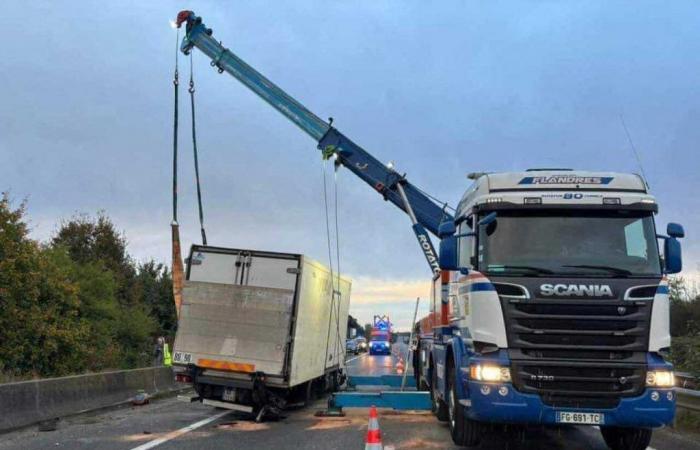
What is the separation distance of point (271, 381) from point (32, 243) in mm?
7691

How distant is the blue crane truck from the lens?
24.5 ft

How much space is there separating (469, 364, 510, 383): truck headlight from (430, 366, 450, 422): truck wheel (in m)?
3.62

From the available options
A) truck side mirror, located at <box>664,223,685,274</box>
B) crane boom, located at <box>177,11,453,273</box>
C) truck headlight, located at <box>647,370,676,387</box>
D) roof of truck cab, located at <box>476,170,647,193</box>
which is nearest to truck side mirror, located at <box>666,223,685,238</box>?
truck side mirror, located at <box>664,223,685,274</box>

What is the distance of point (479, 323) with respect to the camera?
25.5 ft

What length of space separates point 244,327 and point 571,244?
20.9 feet

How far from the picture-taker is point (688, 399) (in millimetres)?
11516

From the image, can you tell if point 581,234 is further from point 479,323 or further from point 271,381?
point 271,381

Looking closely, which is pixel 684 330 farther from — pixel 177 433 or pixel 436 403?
pixel 177 433

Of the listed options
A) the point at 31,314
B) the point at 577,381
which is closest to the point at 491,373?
the point at 577,381

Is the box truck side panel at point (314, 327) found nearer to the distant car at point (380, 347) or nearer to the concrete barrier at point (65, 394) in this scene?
the concrete barrier at point (65, 394)

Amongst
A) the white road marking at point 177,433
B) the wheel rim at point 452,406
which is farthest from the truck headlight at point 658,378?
the white road marking at point 177,433

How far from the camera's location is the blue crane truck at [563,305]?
7.48m

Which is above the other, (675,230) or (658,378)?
(675,230)

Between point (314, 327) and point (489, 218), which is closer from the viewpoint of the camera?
point (489, 218)
